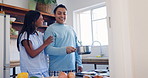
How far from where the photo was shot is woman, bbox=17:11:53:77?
121 centimetres

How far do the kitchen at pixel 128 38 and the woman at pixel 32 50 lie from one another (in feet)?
2.59

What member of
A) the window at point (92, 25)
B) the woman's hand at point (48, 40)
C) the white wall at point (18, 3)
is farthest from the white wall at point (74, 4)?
the woman's hand at point (48, 40)

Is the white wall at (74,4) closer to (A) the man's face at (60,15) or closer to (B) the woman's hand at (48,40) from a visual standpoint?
(A) the man's face at (60,15)

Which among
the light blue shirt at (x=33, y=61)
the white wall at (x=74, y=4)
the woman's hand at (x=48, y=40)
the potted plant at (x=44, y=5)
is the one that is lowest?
the light blue shirt at (x=33, y=61)

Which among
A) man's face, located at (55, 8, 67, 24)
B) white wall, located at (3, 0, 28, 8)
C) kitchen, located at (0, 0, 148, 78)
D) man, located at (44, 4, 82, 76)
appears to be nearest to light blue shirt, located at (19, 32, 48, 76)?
man, located at (44, 4, 82, 76)

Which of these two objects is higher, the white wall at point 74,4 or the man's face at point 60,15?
the white wall at point 74,4

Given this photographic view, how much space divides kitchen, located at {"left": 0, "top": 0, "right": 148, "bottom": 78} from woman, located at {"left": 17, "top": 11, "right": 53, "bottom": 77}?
791mm

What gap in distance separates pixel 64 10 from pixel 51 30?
0.26 metres

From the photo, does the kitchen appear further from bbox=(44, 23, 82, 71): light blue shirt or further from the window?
the window

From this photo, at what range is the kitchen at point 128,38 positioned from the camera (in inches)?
21.6

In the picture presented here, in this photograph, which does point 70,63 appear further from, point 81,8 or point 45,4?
point 81,8

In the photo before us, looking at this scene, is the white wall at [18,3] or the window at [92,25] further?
the window at [92,25]

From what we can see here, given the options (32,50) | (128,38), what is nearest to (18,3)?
(32,50)

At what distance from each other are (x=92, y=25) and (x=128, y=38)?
3.33 meters
